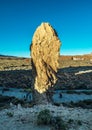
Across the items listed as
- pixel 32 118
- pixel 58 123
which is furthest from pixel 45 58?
pixel 58 123

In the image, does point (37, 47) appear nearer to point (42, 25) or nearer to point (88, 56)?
point (42, 25)

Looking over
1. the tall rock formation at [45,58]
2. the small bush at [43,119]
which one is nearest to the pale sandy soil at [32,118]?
the small bush at [43,119]

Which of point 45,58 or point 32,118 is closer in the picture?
point 32,118

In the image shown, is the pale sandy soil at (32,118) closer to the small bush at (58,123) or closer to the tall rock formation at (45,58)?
the small bush at (58,123)

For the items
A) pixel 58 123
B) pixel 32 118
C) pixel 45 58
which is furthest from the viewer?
pixel 45 58

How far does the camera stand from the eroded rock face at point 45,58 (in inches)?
1023

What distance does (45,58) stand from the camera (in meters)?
26.1

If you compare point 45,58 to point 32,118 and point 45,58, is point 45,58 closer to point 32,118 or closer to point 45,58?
point 45,58

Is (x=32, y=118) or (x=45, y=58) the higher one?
(x=45, y=58)

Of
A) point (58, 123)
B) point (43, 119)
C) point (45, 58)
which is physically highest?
point (45, 58)

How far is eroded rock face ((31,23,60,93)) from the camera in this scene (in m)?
26.0

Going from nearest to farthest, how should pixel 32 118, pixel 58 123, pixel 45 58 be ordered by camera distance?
pixel 58 123
pixel 32 118
pixel 45 58

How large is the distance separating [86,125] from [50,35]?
8884mm

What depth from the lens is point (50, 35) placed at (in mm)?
26266
